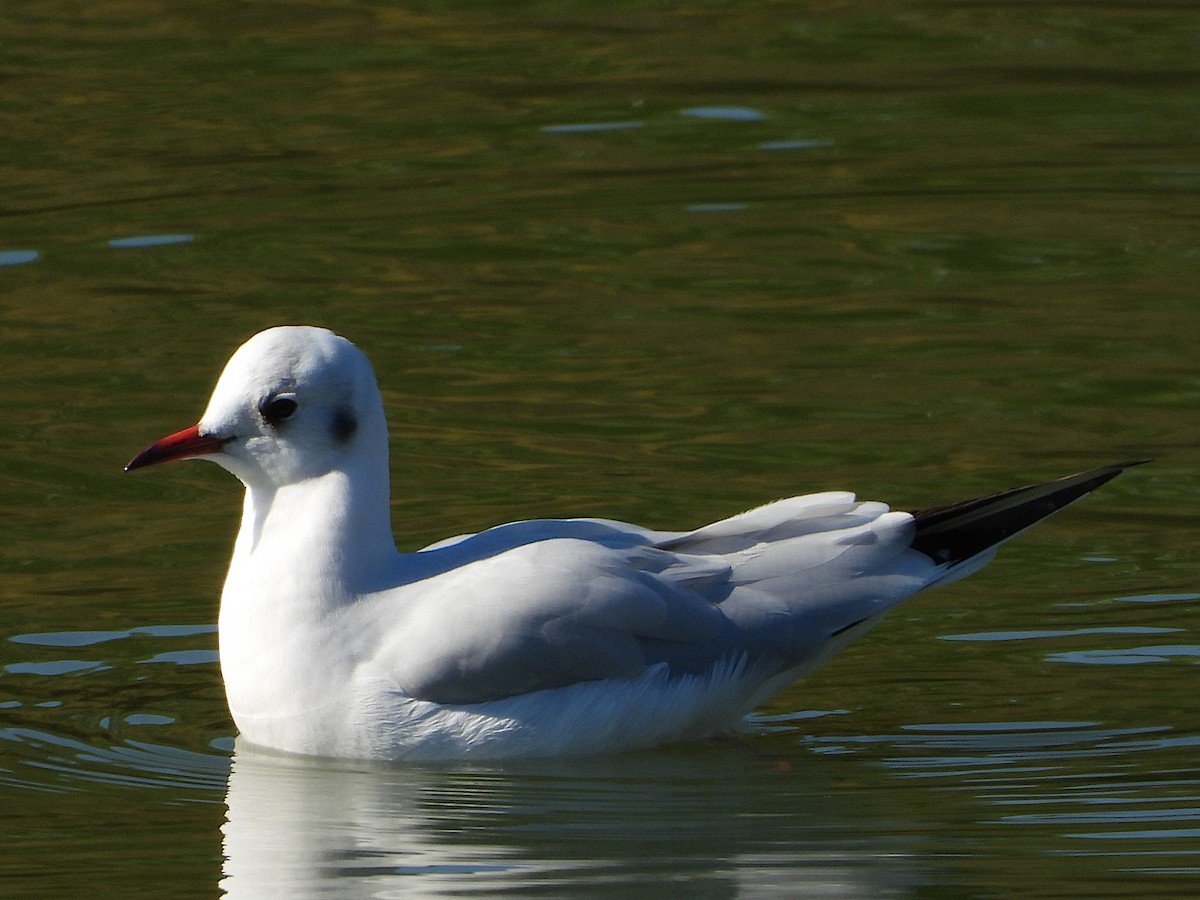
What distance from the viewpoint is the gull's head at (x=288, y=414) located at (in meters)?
6.69

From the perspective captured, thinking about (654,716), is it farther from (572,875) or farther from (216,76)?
(216,76)

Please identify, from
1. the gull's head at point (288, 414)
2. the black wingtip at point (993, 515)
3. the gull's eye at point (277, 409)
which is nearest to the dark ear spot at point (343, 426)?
the gull's head at point (288, 414)

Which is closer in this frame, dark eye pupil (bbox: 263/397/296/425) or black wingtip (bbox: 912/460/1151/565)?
dark eye pupil (bbox: 263/397/296/425)

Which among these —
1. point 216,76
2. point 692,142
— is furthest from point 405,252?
point 216,76

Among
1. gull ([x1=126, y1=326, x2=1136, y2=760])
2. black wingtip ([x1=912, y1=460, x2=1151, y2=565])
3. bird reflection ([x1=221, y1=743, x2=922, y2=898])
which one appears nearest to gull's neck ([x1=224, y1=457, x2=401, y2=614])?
gull ([x1=126, y1=326, x2=1136, y2=760])

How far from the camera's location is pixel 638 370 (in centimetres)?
1024

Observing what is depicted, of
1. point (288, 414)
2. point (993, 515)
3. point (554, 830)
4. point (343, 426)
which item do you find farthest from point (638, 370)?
point (554, 830)

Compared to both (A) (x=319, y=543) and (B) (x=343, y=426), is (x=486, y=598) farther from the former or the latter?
(B) (x=343, y=426)

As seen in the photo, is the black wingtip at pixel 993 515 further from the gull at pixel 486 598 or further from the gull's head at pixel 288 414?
the gull's head at pixel 288 414

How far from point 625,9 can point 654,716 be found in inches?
373

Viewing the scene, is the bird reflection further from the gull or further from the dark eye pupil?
the dark eye pupil

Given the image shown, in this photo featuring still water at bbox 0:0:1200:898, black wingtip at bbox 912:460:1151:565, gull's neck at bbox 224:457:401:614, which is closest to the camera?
still water at bbox 0:0:1200:898

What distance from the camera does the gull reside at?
6621mm

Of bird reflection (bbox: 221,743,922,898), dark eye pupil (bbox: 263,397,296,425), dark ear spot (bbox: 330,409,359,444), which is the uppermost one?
dark eye pupil (bbox: 263,397,296,425)
